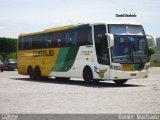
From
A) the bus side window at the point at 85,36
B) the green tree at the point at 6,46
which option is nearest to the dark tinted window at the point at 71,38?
the bus side window at the point at 85,36

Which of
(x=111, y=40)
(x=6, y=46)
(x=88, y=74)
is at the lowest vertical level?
(x=88, y=74)

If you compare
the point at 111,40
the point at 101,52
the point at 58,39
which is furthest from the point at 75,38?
the point at 111,40

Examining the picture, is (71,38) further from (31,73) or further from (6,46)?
(6,46)

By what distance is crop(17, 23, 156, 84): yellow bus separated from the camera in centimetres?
2277

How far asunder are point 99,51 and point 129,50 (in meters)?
1.47

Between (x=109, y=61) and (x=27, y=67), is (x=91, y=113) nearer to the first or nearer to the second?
(x=109, y=61)

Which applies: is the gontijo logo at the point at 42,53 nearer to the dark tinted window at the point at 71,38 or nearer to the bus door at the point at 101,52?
the dark tinted window at the point at 71,38

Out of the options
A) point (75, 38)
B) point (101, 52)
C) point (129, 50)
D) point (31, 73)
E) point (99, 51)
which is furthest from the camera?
point (31, 73)

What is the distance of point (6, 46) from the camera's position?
78.6m

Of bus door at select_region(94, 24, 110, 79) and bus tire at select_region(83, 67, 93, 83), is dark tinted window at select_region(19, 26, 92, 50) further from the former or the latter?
bus tire at select_region(83, 67, 93, 83)

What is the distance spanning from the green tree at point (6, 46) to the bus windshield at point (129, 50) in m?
Result: 56.6

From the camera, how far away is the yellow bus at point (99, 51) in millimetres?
22766

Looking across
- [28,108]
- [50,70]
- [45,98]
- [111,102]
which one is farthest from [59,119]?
[50,70]

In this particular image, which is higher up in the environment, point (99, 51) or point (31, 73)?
point (99, 51)
